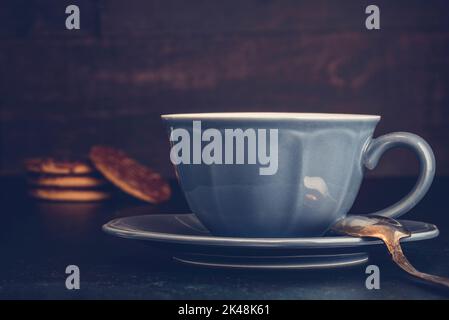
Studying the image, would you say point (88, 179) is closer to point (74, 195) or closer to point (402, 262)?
point (74, 195)

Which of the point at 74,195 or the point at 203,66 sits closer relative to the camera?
the point at 74,195

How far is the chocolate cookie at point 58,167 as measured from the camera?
3.83ft

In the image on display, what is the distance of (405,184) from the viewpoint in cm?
138

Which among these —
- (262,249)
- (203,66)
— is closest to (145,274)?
(262,249)

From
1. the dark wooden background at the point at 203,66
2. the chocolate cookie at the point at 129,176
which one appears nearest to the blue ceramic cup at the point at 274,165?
the chocolate cookie at the point at 129,176

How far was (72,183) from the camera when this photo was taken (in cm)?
117

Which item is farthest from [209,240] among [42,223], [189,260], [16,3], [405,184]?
[16,3]

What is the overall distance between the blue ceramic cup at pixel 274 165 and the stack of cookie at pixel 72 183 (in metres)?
0.58

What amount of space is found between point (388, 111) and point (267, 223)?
109 cm

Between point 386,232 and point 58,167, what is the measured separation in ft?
2.37

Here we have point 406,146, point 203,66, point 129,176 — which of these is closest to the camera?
point 406,146

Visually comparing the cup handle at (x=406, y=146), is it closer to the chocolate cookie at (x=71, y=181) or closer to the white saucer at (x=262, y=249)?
the white saucer at (x=262, y=249)

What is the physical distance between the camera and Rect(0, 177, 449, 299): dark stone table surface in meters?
0.49
